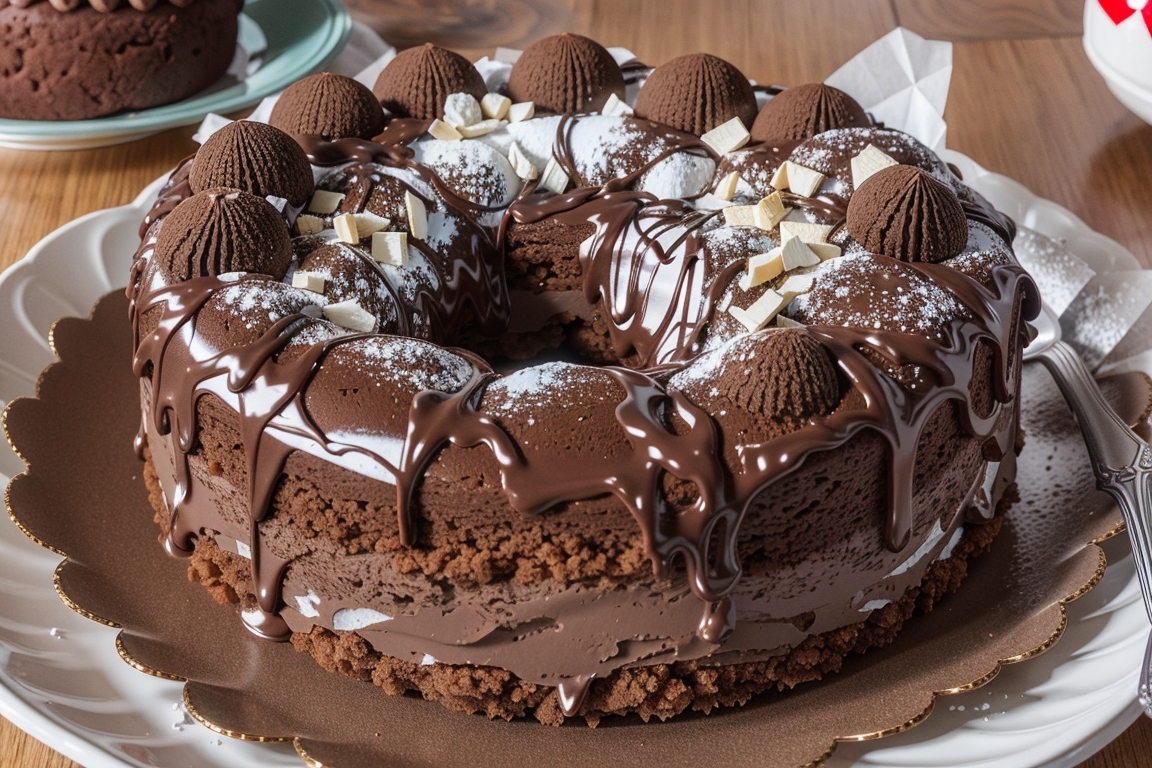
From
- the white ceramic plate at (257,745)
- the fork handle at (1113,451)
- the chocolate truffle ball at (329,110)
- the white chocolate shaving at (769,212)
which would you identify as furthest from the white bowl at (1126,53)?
the chocolate truffle ball at (329,110)

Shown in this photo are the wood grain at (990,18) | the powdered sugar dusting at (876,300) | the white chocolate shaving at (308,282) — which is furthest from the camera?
the wood grain at (990,18)

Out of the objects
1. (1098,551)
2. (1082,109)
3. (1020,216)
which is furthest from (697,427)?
(1082,109)

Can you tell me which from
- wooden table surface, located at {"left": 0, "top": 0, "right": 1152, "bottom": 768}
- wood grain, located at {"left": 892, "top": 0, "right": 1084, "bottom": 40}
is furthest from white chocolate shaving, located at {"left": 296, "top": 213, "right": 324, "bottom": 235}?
wood grain, located at {"left": 892, "top": 0, "right": 1084, "bottom": 40}

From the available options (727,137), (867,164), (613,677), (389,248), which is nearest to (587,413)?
(613,677)

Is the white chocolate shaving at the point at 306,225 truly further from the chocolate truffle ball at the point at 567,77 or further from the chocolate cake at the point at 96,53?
the chocolate cake at the point at 96,53

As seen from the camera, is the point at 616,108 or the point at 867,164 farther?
the point at 616,108

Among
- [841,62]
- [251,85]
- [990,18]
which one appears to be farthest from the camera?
[990,18]

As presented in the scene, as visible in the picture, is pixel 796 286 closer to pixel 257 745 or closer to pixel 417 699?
pixel 417 699
